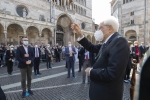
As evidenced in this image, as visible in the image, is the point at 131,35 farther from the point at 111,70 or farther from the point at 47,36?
the point at 111,70

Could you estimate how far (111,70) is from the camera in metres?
1.72

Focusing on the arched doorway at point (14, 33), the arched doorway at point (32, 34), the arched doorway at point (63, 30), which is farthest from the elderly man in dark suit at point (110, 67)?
the arched doorway at point (63, 30)

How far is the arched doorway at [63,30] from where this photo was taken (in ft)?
102

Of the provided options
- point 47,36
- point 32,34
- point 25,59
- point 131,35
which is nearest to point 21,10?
point 32,34

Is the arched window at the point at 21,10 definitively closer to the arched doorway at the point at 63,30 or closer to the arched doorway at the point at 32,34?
the arched doorway at the point at 32,34

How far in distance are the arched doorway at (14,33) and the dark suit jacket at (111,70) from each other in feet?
67.3

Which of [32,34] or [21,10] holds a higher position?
[21,10]

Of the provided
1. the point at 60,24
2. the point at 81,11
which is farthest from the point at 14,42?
the point at 81,11

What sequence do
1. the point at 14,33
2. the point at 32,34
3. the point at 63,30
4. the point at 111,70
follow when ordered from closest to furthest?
1. the point at 111,70
2. the point at 14,33
3. the point at 32,34
4. the point at 63,30

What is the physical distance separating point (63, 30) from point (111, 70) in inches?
1234

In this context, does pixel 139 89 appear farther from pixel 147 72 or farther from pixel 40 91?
pixel 40 91

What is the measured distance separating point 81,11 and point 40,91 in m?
36.9

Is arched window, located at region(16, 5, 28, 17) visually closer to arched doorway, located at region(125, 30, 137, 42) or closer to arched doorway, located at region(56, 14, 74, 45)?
arched doorway, located at region(56, 14, 74, 45)

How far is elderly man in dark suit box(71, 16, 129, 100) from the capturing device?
1733mm
